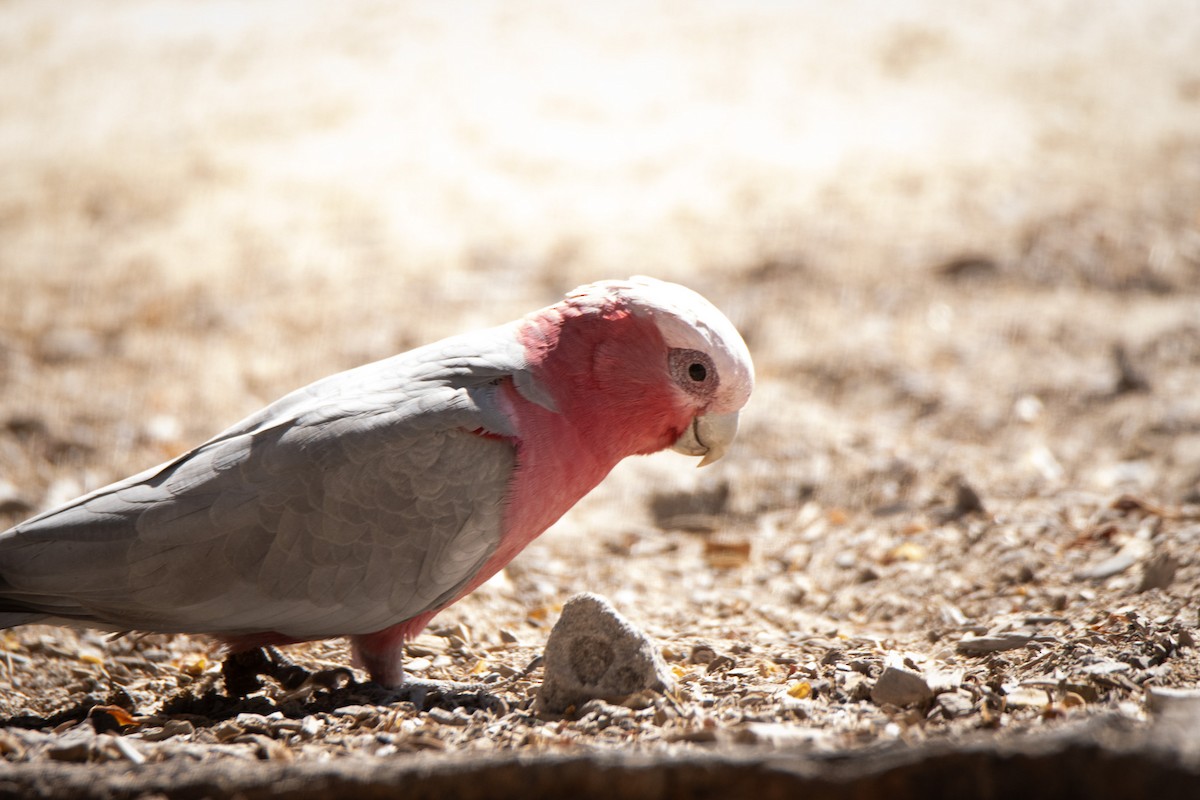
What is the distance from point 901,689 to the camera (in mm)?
3391

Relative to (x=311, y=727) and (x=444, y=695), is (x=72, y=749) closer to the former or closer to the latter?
(x=311, y=727)

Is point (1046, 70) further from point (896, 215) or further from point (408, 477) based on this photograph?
point (408, 477)

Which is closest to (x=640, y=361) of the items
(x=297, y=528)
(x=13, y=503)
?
(x=297, y=528)

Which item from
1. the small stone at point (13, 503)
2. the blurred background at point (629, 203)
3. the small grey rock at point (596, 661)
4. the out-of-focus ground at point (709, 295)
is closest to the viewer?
the small grey rock at point (596, 661)

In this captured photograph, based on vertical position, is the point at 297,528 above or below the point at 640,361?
below

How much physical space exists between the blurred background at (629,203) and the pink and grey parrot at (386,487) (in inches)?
110

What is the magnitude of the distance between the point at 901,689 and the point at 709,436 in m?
1.19

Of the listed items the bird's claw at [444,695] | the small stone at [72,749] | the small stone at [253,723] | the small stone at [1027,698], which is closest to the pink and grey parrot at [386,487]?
the bird's claw at [444,695]

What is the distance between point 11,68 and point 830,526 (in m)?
9.70

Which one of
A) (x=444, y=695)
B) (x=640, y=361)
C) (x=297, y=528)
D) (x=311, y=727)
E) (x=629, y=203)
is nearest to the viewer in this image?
(x=311, y=727)

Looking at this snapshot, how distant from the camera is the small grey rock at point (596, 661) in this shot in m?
3.43

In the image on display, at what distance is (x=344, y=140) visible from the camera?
34.2 ft

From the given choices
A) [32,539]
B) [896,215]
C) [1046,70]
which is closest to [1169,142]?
[1046,70]

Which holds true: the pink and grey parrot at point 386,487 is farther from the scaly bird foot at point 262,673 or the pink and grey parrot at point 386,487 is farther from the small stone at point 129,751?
the small stone at point 129,751
